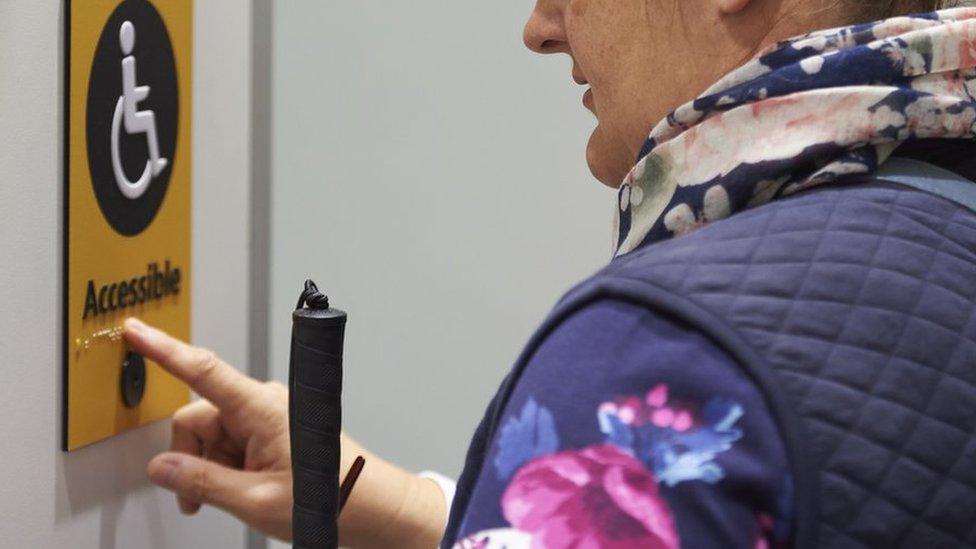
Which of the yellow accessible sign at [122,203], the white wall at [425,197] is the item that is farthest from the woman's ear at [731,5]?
the white wall at [425,197]

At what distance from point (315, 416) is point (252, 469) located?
379 millimetres

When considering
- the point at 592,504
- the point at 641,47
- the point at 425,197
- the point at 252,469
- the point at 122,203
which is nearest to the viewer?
the point at 592,504

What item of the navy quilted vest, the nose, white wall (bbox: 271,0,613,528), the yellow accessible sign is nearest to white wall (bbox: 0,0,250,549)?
the yellow accessible sign

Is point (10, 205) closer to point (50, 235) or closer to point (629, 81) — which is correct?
point (50, 235)

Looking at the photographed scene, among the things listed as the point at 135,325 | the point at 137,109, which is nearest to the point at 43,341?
the point at 135,325

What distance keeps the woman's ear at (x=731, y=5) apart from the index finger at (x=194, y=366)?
1.89 feet

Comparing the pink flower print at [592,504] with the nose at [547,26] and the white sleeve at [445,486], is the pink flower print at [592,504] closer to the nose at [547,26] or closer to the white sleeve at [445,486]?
the nose at [547,26]

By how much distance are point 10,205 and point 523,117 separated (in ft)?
3.40

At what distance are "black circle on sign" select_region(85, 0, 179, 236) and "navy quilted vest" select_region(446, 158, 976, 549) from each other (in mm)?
530

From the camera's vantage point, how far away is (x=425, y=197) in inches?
73.6

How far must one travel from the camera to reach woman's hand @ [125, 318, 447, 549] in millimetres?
1122

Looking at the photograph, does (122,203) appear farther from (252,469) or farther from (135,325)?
(252,469)

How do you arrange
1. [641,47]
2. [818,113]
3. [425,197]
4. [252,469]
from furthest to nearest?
1. [425,197]
2. [252,469]
3. [641,47]
4. [818,113]

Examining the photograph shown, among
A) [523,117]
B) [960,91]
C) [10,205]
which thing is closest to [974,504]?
[960,91]
